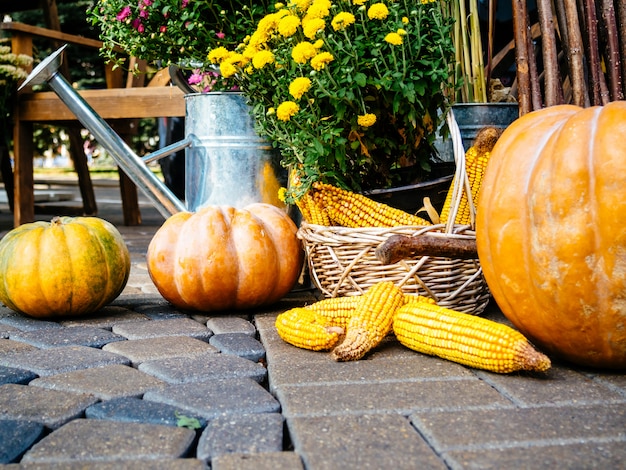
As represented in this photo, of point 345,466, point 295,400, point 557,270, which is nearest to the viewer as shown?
point 345,466

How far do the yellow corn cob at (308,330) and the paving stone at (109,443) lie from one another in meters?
0.54

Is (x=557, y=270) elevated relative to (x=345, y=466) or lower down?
elevated

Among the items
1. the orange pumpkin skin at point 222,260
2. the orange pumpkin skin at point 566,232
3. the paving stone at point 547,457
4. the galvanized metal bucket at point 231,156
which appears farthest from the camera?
the galvanized metal bucket at point 231,156

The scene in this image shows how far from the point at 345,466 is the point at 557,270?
682 mm

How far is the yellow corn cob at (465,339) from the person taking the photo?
143cm

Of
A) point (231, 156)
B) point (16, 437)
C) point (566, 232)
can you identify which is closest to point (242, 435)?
point (16, 437)

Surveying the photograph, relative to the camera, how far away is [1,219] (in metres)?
5.38

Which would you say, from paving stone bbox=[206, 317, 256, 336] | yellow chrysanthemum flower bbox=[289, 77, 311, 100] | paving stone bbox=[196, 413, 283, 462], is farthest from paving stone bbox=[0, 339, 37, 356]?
yellow chrysanthemum flower bbox=[289, 77, 311, 100]

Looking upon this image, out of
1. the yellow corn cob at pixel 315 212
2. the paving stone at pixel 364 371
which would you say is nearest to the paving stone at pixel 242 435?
the paving stone at pixel 364 371

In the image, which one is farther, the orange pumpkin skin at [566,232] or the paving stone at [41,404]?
the orange pumpkin skin at [566,232]

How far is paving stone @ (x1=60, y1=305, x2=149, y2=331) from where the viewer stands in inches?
82.6

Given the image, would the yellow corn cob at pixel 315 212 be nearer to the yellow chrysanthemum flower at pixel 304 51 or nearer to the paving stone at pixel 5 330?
the yellow chrysanthemum flower at pixel 304 51

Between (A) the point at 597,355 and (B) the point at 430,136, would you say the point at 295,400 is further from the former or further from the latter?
(B) the point at 430,136

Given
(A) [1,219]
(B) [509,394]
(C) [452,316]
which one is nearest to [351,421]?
(B) [509,394]
